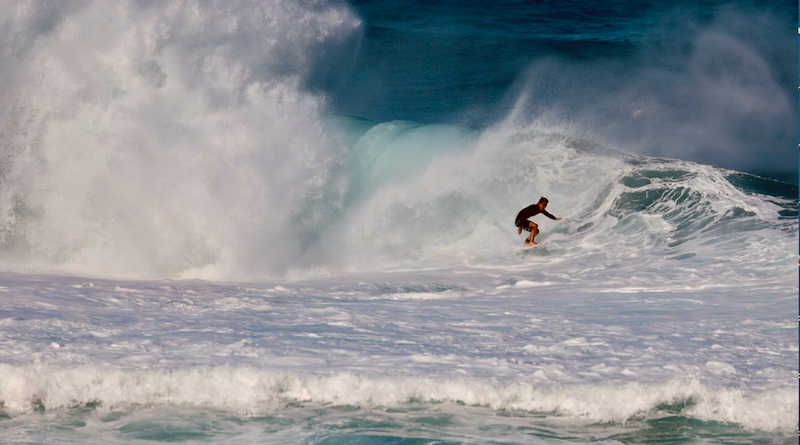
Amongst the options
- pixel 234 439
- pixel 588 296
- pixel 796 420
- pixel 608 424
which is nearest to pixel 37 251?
pixel 234 439

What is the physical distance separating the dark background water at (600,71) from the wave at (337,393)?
32.9 feet

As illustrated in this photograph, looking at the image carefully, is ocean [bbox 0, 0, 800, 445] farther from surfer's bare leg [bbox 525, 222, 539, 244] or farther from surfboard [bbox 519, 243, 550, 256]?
surfer's bare leg [bbox 525, 222, 539, 244]

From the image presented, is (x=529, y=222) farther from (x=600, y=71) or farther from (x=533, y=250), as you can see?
(x=600, y=71)

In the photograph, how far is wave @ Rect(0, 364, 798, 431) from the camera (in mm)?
4461

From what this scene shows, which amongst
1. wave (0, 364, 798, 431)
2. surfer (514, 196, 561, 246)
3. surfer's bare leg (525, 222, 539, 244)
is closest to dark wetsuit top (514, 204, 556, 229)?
surfer (514, 196, 561, 246)

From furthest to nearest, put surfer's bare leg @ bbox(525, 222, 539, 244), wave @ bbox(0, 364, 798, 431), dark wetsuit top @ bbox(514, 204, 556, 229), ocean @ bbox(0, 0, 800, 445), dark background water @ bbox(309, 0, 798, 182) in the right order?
dark background water @ bbox(309, 0, 798, 182) < dark wetsuit top @ bbox(514, 204, 556, 229) < surfer's bare leg @ bbox(525, 222, 539, 244) < ocean @ bbox(0, 0, 800, 445) < wave @ bbox(0, 364, 798, 431)

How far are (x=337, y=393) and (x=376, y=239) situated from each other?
22.2ft

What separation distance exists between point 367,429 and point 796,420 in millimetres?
2765

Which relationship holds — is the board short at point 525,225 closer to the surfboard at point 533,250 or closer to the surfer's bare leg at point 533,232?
the surfer's bare leg at point 533,232

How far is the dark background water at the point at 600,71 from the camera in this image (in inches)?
592

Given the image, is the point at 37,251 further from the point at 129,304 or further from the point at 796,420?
the point at 796,420

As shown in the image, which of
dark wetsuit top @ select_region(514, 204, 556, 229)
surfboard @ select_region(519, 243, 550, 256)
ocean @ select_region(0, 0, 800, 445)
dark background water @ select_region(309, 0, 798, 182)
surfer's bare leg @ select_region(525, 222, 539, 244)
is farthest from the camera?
dark background water @ select_region(309, 0, 798, 182)

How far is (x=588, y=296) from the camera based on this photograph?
7750mm

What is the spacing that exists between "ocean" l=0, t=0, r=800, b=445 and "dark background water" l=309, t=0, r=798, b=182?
0.14 meters
